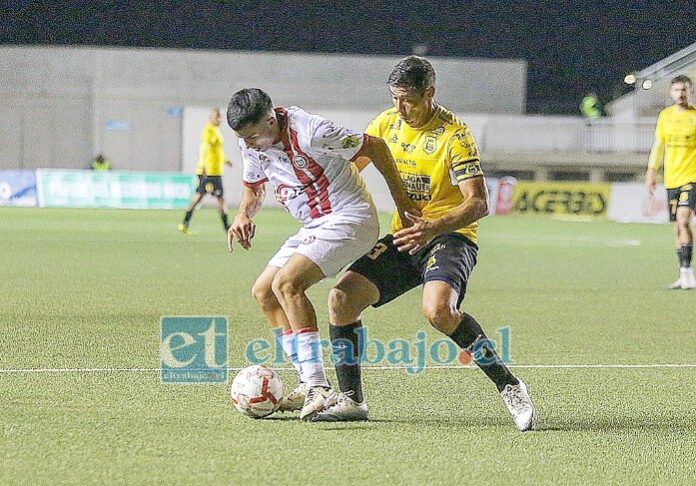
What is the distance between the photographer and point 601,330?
9555mm

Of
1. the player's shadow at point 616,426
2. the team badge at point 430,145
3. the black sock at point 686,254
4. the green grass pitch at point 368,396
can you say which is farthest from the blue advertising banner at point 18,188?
the player's shadow at point 616,426

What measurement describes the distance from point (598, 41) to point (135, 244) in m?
33.2

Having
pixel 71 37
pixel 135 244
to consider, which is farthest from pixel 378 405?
pixel 71 37

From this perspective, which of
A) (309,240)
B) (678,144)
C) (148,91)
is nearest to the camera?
(309,240)

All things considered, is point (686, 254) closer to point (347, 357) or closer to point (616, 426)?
point (616, 426)

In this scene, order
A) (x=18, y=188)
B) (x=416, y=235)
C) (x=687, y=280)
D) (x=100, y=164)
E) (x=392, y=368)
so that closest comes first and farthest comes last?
(x=416, y=235)
(x=392, y=368)
(x=687, y=280)
(x=18, y=188)
(x=100, y=164)

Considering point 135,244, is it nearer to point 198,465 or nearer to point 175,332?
point 175,332

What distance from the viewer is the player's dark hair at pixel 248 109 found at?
5.50m

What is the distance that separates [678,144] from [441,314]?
330 inches

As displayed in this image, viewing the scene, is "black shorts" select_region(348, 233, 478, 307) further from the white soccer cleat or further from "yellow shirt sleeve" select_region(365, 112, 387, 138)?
the white soccer cleat

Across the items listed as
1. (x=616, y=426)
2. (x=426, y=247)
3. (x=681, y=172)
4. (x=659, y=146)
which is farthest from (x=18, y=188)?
(x=616, y=426)

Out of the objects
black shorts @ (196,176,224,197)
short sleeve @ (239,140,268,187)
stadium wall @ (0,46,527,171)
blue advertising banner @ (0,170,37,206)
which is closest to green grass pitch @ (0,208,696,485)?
short sleeve @ (239,140,268,187)

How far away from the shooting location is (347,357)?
594 cm

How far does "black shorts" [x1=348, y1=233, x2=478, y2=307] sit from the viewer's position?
5855 millimetres
